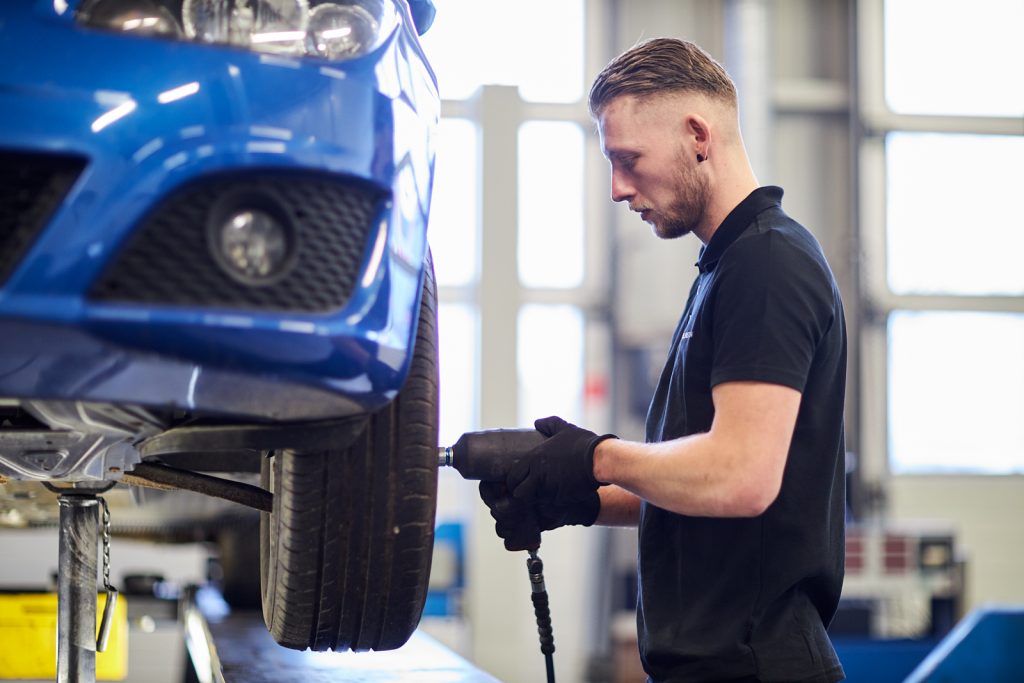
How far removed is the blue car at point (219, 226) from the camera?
104 centimetres

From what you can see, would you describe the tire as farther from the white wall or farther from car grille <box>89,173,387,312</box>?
the white wall

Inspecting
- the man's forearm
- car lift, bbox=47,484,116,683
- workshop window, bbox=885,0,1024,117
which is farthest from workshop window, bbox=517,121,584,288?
car lift, bbox=47,484,116,683

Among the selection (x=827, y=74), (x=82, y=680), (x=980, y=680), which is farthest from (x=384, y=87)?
(x=827, y=74)

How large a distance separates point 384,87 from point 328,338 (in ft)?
0.97

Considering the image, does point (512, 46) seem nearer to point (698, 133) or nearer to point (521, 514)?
point (698, 133)

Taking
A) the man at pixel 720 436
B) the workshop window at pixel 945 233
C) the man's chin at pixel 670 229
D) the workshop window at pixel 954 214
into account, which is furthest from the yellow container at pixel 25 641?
the workshop window at pixel 954 214

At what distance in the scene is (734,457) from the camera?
1.36m

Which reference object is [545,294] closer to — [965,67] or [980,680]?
[965,67]

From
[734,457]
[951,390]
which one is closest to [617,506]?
[734,457]

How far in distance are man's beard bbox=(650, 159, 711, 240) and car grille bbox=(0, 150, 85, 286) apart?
837 mm

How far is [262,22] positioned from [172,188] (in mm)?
241

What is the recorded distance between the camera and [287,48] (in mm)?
1205

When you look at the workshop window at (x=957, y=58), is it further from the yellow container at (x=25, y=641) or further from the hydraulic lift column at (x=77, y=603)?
the hydraulic lift column at (x=77, y=603)

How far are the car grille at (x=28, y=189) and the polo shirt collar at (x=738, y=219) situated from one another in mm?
875
